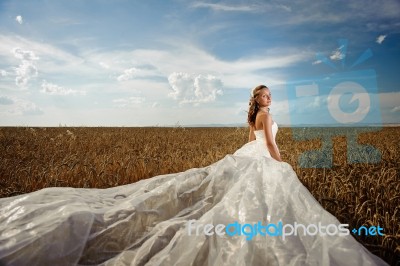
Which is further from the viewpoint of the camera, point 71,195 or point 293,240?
point 71,195

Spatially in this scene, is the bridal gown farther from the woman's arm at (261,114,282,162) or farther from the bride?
the woman's arm at (261,114,282,162)

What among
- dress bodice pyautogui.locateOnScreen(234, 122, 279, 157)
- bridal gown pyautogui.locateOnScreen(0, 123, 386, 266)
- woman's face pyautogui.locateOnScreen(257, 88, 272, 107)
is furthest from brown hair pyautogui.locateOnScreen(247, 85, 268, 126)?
bridal gown pyautogui.locateOnScreen(0, 123, 386, 266)

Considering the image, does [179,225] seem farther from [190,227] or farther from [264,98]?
[264,98]

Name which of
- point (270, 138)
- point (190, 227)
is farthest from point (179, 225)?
point (270, 138)

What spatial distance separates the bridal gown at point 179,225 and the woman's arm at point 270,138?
2.52ft

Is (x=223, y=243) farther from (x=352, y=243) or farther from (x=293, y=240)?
(x=352, y=243)

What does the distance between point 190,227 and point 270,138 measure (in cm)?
193

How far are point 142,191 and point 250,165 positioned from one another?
45.4 inches

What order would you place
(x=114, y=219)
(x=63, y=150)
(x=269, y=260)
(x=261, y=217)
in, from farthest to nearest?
(x=63, y=150)
(x=114, y=219)
(x=261, y=217)
(x=269, y=260)

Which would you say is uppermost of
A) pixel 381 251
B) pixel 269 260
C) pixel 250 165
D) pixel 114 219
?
pixel 250 165

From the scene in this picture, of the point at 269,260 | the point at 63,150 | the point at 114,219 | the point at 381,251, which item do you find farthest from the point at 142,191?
the point at 63,150

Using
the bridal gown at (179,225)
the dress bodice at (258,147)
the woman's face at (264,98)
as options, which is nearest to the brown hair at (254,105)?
the woman's face at (264,98)

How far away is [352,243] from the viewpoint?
7.33 ft

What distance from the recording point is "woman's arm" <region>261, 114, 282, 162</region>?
407 cm
